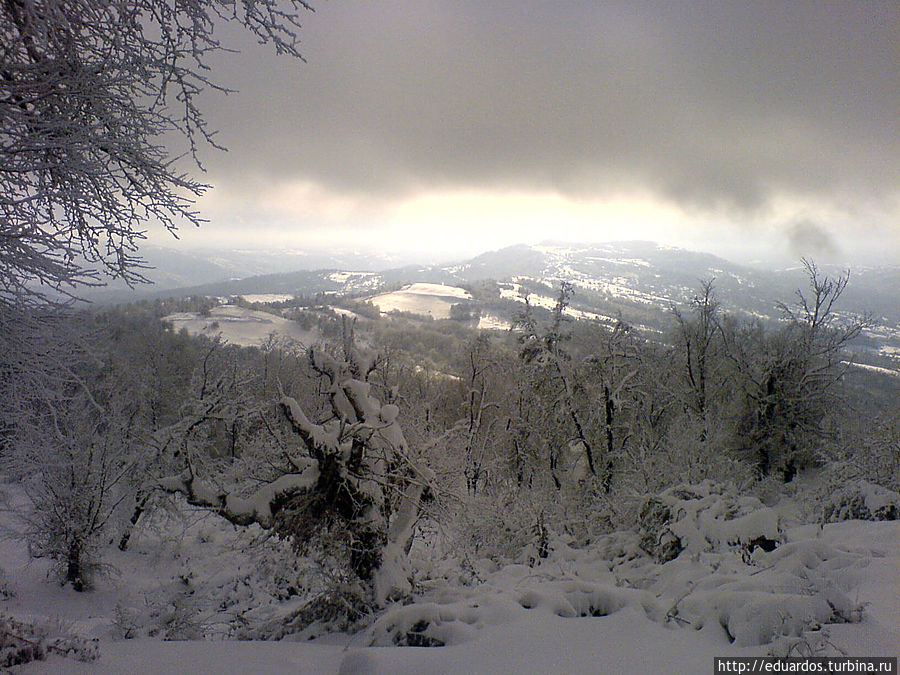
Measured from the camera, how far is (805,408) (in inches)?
598

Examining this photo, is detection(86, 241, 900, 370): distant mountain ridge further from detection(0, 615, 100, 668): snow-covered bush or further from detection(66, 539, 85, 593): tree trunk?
detection(0, 615, 100, 668): snow-covered bush

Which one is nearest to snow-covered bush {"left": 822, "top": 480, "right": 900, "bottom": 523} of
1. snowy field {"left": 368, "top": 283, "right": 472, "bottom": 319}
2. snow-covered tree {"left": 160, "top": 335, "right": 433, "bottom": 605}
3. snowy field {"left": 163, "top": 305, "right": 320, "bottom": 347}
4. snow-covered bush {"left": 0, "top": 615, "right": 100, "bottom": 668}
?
snow-covered tree {"left": 160, "top": 335, "right": 433, "bottom": 605}

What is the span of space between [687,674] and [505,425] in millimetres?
Answer: 15715

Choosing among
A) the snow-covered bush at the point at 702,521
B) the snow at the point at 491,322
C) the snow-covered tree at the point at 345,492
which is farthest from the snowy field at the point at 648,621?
the snow at the point at 491,322

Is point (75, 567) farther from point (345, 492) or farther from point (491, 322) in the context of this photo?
point (491, 322)

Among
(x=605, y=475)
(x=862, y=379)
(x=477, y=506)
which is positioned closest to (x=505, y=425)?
(x=605, y=475)

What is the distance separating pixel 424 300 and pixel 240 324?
2285 inches

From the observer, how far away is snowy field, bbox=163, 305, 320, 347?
5328 centimetres

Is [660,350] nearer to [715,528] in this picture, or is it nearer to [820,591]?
[715,528]

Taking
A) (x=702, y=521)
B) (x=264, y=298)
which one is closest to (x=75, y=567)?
(x=702, y=521)

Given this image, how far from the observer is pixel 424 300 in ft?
373

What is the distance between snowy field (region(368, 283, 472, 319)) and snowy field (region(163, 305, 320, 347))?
103ft

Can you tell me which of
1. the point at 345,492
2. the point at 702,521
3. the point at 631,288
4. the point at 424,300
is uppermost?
the point at 631,288

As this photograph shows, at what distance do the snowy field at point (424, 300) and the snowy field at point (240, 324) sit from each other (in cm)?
3148
